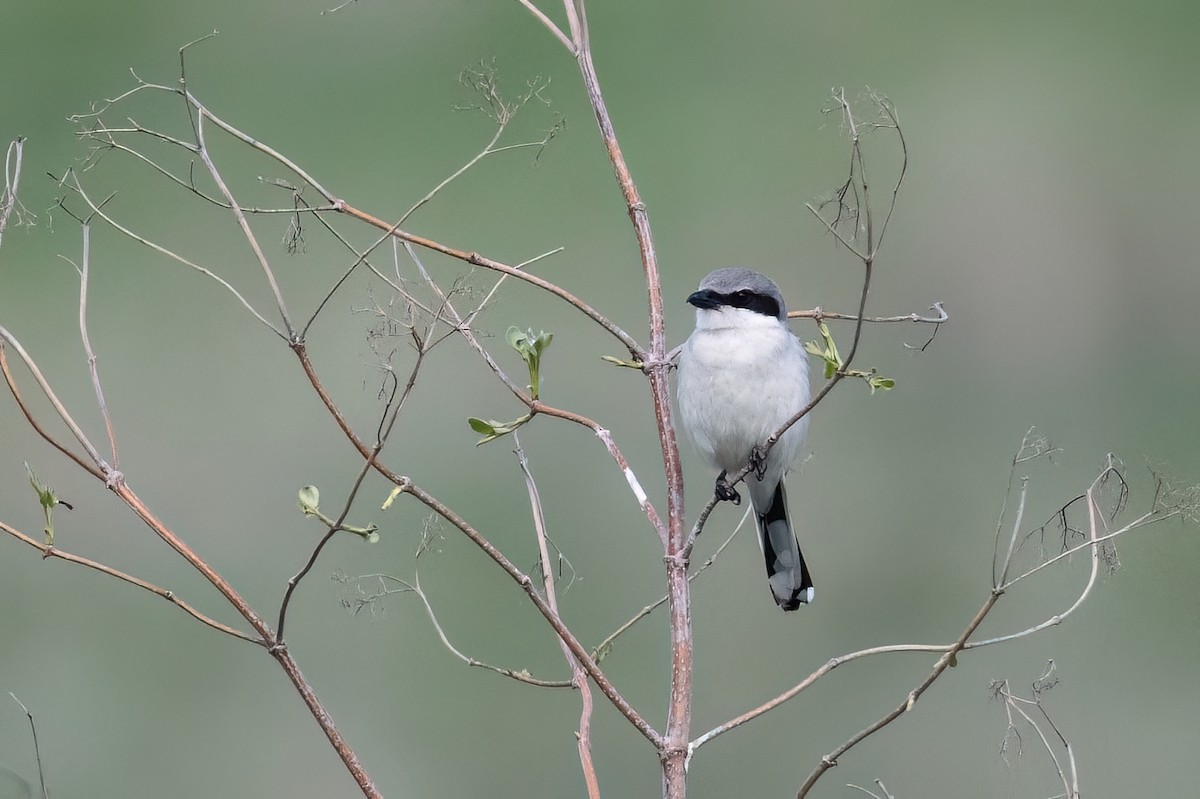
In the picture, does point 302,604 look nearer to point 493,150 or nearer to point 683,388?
point 683,388

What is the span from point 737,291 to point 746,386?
0.24 m

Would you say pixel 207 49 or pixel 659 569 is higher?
pixel 207 49

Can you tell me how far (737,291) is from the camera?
320 centimetres

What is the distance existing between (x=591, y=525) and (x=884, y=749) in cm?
177

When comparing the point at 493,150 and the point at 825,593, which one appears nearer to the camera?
the point at 493,150

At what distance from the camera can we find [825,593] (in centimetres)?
625

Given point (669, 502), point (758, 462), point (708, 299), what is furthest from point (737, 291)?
point (669, 502)

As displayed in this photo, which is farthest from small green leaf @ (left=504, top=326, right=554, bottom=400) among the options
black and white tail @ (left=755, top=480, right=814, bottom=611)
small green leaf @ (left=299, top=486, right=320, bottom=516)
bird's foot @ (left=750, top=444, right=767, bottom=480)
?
black and white tail @ (left=755, top=480, right=814, bottom=611)

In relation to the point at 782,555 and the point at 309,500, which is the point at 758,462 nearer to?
the point at 782,555

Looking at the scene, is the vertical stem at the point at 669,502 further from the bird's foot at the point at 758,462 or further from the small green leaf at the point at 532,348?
the bird's foot at the point at 758,462

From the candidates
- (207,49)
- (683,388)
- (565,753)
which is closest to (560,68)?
(207,49)

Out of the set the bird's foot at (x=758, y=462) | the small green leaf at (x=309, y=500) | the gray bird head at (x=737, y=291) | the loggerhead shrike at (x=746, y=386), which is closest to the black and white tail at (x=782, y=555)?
the loggerhead shrike at (x=746, y=386)

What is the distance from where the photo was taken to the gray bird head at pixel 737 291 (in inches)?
125

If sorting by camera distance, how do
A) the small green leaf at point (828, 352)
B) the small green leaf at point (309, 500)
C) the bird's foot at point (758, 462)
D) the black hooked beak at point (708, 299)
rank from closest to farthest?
the small green leaf at point (828, 352), the small green leaf at point (309, 500), the bird's foot at point (758, 462), the black hooked beak at point (708, 299)
